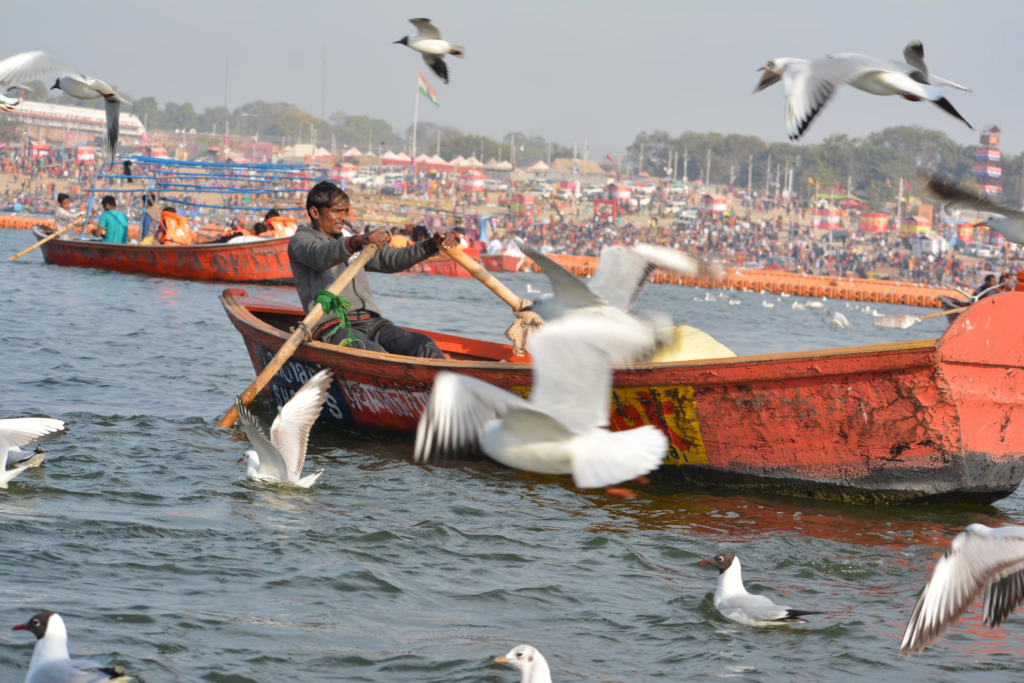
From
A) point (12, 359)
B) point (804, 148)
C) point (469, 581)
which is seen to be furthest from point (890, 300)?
point (804, 148)

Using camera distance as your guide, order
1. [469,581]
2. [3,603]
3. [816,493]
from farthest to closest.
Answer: [816,493] < [469,581] < [3,603]

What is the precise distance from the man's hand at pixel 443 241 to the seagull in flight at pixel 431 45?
7.83 feet

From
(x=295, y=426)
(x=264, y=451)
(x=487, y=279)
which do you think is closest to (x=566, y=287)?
(x=487, y=279)

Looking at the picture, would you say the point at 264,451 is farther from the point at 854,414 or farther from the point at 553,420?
the point at 854,414

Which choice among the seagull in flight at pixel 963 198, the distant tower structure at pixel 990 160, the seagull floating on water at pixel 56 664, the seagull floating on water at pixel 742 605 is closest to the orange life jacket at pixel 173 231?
the seagull in flight at pixel 963 198

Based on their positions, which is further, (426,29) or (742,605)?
(426,29)

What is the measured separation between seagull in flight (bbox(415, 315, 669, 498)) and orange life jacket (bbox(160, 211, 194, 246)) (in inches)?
769

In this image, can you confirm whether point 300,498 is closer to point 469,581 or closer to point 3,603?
point 469,581

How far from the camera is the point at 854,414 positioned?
20.2ft

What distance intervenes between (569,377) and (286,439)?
2.15 meters

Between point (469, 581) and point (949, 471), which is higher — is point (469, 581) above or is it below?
below

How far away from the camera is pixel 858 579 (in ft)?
17.1

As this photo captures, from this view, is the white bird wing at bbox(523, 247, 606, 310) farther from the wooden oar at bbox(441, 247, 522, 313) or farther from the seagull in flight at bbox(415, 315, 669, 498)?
the wooden oar at bbox(441, 247, 522, 313)

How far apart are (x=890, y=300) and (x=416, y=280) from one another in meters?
19.3
